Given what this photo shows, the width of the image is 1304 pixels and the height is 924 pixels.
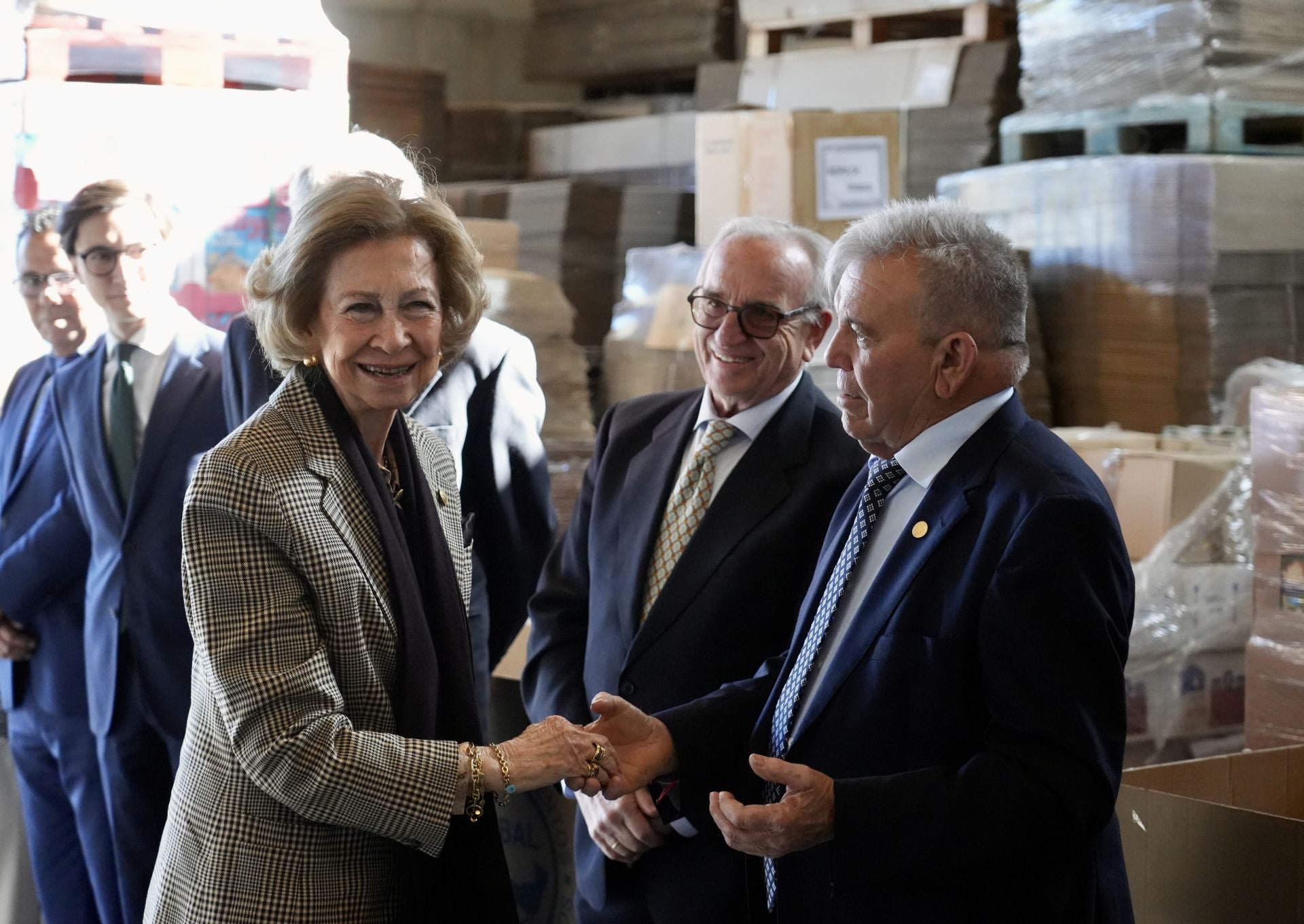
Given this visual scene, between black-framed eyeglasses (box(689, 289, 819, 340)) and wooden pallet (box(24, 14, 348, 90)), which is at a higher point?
wooden pallet (box(24, 14, 348, 90))

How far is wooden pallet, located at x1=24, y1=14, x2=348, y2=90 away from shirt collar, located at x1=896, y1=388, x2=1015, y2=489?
2840 mm

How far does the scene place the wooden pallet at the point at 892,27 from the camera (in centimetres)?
600

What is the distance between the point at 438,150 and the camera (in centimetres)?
715

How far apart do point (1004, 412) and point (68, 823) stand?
2.66 meters

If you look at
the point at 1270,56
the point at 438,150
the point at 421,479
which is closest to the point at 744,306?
the point at 421,479

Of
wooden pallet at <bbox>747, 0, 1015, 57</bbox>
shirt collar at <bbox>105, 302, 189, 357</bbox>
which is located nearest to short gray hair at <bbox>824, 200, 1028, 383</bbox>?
shirt collar at <bbox>105, 302, 189, 357</bbox>

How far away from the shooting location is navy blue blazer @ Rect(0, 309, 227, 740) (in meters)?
3.25

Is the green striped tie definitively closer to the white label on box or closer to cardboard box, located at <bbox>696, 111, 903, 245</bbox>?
cardboard box, located at <bbox>696, 111, 903, 245</bbox>

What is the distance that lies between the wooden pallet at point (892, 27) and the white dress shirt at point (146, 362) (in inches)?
148

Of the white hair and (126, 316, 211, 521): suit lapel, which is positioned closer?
the white hair

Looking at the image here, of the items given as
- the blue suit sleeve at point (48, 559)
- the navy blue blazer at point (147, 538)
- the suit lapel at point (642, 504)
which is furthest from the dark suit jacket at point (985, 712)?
the blue suit sleeve at point (48, 559)

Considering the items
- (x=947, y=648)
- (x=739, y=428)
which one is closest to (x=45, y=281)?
(x=739, y=428)

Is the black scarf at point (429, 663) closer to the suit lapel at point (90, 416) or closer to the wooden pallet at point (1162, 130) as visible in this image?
the suit lapel at point (90, 416)

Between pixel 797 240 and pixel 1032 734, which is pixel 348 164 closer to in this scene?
pixel 797 240
